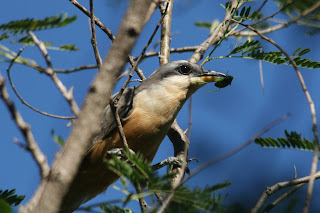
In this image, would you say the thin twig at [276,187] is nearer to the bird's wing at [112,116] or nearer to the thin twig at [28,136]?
the thin twig at [28,136]

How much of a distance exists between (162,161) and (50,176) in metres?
3.14

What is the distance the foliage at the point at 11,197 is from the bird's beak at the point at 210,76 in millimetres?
2883

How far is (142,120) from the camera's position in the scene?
4.75 m

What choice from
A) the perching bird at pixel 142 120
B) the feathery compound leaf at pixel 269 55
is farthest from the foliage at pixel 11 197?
the feathery compound leaf at pixel 269 55

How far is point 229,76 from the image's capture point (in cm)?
448

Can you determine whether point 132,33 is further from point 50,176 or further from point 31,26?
point 31,26

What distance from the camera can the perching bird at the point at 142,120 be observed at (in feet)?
15.5

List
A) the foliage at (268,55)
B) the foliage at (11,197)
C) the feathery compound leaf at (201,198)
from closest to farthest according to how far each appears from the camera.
→ the feathery compound leaf at (201,198) < the foliage at (11,197) < the foliage at (268,55)

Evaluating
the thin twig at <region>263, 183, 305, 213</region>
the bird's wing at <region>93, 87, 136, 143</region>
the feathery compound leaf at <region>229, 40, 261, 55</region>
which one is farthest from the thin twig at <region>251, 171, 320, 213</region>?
the bird's wing at <region>93, 87, 136, 143</region>

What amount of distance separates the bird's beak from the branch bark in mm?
3217

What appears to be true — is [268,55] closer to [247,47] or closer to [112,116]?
[247,47]


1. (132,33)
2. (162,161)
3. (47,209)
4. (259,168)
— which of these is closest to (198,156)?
(259,168)

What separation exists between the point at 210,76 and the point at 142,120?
114 centimetres

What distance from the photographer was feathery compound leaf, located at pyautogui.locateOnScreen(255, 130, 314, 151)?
324cm
